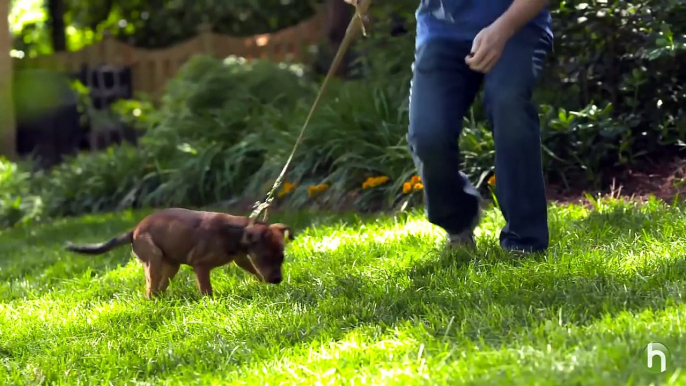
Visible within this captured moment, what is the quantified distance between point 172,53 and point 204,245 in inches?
442

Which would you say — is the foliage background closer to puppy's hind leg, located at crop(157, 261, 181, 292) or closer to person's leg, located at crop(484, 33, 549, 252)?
person's leg, located at crop(484, 33, 549, 252)

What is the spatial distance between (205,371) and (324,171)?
4.32 meters

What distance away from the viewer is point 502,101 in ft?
13.2

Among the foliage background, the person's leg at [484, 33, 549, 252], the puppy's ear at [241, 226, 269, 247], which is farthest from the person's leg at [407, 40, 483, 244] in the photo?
the foliage background

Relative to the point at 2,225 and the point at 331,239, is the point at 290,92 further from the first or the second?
the point at 331,239

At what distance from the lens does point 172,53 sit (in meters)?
15.0

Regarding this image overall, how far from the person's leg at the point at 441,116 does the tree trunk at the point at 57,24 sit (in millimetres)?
13354

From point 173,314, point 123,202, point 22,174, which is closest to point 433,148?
point 173,314

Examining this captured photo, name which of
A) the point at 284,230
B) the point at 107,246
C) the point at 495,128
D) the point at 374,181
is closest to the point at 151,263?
the point at 107,246

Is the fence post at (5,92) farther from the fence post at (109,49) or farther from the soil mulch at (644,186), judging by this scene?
the soil mulch at (644,186)

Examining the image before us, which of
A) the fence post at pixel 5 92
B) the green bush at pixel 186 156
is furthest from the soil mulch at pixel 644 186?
the fence post at pixel 5 92

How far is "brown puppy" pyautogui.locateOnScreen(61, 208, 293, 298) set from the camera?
418 centimetres

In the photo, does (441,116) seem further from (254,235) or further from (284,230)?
(254,235)

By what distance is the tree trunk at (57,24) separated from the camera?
1644 cm
